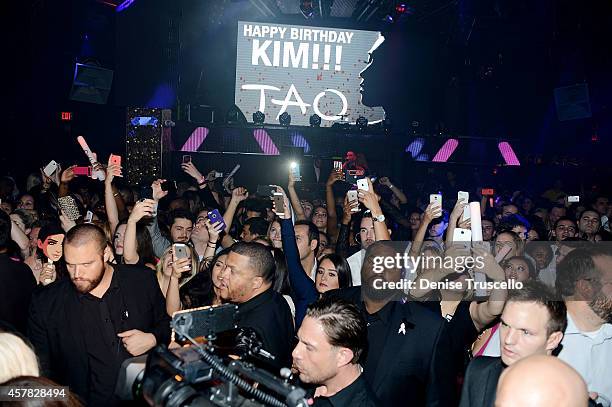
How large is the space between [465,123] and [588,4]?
11.5 feet

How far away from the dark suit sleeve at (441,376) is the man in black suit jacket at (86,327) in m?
1.31

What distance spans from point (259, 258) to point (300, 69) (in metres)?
9.82

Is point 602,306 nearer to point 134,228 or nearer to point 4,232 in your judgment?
point 134,228

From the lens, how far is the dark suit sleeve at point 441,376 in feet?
8.89

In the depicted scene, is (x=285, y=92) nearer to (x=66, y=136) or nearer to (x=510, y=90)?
(x=66, y=136)

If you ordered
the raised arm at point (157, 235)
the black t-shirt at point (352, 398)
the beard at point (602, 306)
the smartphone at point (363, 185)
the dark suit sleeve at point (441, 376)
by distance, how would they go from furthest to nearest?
the raised arm at point (157, 235) → the smartphone at point (363, 185) → the beard at point (602, 306) → the dark suit sleeve at point (441, 376) → the black t-shirt at point (352, 398)

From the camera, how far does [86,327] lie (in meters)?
→ 2.95

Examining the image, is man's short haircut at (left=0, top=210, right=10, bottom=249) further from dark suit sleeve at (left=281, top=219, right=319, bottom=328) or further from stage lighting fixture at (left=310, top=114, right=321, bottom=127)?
stage lighting fixture at (left=310, top=114, right=321, bottom=127)

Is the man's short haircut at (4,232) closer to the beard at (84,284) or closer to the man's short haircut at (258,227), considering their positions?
the beard at (84,284)

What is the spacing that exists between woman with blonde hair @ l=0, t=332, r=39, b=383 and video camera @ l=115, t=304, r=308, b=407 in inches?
20.6

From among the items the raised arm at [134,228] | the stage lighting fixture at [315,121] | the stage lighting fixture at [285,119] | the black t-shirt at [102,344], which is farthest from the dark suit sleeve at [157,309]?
the stage lighting fixture at [315,121]

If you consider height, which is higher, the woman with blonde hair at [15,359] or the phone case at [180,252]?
the phone case at [180,252]

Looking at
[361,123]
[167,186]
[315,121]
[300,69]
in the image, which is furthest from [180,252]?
[300,69]

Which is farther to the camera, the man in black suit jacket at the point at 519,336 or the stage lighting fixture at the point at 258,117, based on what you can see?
the stage lighting fixture at the point at 258,117
